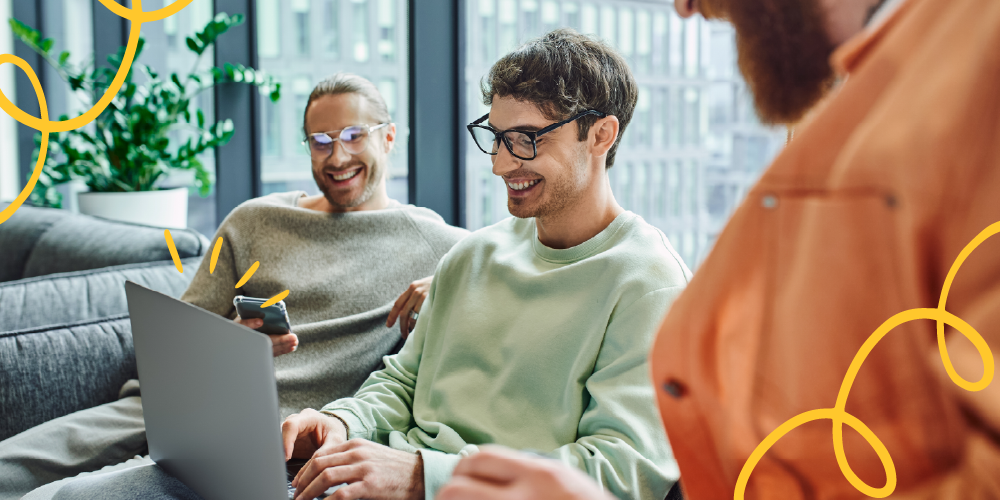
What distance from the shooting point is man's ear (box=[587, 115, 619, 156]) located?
1.31 meters

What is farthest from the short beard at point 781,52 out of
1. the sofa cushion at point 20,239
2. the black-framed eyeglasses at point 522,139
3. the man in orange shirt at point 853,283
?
the sofa cushion at point 20,239

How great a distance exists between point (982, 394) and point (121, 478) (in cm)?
112

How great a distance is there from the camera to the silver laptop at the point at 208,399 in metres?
0.78

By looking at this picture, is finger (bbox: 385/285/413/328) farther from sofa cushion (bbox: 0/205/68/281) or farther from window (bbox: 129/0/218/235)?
window (bbox: 129/0/218/235)

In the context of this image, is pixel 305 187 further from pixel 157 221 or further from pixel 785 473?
pixel 785 473

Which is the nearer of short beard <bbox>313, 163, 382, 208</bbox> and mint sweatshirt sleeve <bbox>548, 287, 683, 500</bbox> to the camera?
mint sweatshirt sleeve <bbox>548, 287, 683, 500</bbox>

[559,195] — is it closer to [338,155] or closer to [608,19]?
[338,155]

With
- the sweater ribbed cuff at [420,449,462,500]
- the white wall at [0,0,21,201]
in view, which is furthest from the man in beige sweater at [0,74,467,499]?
the white wall at [0,0,21,201]

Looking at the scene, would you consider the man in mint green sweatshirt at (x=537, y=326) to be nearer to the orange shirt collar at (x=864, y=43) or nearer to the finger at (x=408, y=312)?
the finger at (x=408, y=312)

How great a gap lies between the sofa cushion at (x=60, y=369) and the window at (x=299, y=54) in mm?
1640

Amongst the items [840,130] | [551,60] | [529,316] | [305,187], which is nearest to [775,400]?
[840,130]

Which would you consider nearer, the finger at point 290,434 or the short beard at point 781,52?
the short beard at point 781,52

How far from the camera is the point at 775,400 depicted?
468 millimetres

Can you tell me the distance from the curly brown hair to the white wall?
4476 millimetres
